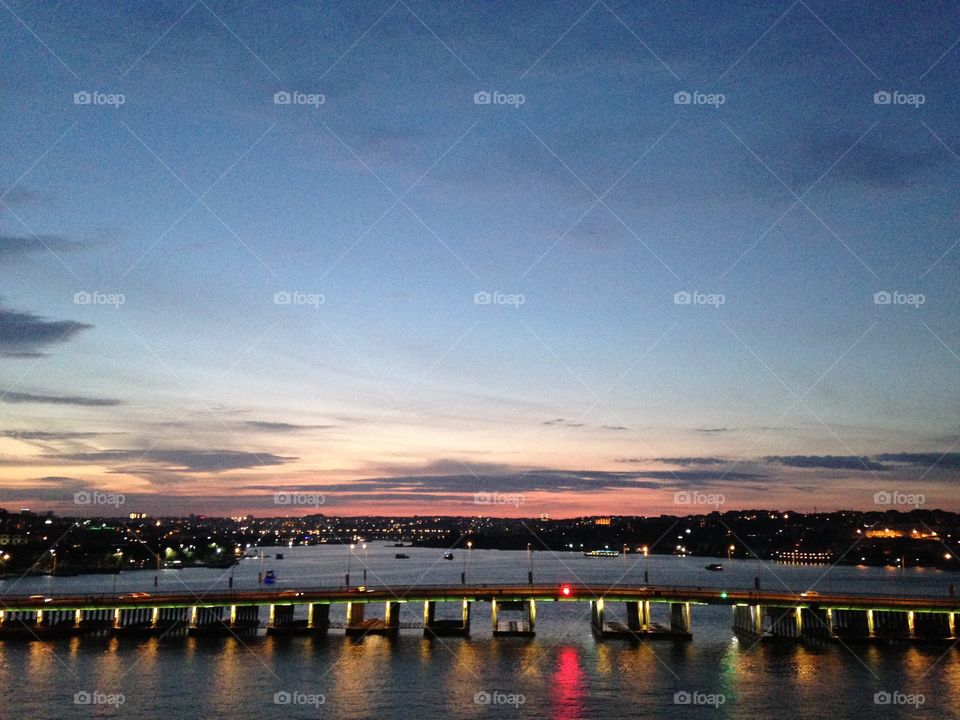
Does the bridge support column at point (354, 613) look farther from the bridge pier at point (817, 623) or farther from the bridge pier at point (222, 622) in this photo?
the bridge pier at point (817, 623)

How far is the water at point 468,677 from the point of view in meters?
46.3

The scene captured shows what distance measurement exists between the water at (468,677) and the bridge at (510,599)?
8.44 feet

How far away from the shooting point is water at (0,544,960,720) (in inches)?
1825

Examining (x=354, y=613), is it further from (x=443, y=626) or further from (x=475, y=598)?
(x=475, y=598)

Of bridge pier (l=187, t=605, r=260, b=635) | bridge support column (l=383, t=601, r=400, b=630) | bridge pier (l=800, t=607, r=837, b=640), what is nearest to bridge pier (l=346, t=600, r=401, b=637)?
bridge support column (l=383, t=601, r=400, b=630)

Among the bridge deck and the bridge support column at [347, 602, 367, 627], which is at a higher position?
the bridge deck

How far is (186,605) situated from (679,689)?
136ft

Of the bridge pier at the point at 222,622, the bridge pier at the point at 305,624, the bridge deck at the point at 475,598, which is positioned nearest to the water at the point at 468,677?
the bridge pier at the point at 305,624

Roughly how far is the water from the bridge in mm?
2571

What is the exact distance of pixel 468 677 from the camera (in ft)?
183

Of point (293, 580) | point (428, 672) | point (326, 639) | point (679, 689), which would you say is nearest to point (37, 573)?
point (293, 580)

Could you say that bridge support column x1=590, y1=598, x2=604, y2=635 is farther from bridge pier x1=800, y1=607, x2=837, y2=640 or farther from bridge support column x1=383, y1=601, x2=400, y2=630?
bridge support column x1=383, y1=601, x2=400, y2=630

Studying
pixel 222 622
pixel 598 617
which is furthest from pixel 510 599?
pixel 222 622

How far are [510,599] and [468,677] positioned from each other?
2165 centimetres
